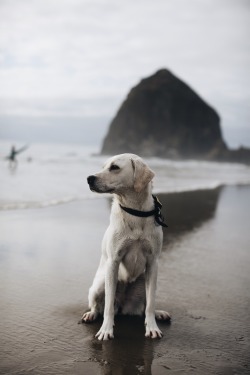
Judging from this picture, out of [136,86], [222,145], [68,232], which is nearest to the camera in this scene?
[68,232]

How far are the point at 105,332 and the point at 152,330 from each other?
409 millimetres

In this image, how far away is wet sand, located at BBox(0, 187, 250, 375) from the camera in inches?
124

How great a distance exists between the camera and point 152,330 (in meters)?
3.65

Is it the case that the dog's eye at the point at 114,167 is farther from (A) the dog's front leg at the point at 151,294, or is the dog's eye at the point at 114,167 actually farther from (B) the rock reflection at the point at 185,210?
(B) the rock reflection at the point at 185,210

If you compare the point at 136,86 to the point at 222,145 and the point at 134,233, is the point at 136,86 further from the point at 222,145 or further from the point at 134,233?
the point at 134,233

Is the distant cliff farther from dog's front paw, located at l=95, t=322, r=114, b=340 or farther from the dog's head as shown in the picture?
dog's front paw, located at l=95, t=322, r=114, b=340

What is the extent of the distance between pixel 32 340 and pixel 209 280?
2.58 m

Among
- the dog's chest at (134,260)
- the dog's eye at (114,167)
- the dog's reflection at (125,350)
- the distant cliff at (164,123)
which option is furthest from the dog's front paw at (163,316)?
the distant cliff at (164,123)

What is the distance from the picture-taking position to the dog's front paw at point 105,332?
3.52 m

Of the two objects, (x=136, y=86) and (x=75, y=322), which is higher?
(x=136, y=86)

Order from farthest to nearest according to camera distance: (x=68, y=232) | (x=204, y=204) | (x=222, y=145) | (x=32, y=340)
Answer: (x=222, y=145) < (x=204, y=204) < (x=68, y=232) < (x=32, y=340)

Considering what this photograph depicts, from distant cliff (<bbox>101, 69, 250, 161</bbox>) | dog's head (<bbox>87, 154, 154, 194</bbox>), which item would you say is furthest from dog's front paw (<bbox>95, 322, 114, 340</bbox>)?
distant cliff (<bbox>101, 69, 250, 161</bbox>)

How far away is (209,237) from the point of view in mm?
7812

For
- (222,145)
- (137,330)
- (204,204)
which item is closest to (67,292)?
(137,330)
